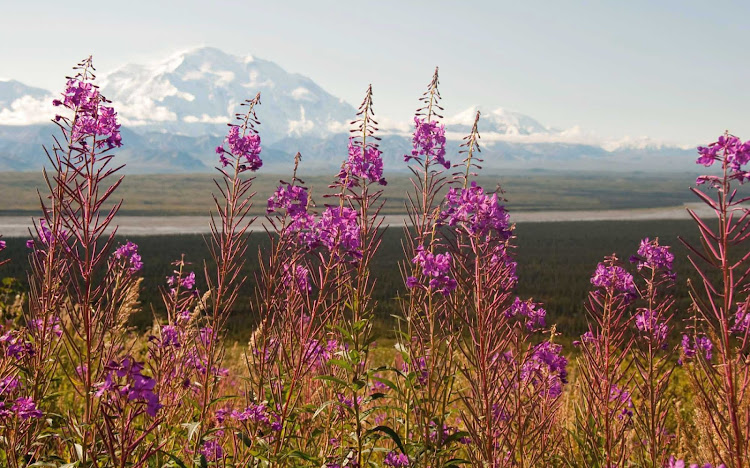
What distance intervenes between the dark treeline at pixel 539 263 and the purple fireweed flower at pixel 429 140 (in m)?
4.66

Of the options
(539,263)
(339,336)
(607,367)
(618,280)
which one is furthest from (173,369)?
(539,263)

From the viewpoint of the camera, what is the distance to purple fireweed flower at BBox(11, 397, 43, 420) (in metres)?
2.71

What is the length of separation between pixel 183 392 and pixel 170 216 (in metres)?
87.3

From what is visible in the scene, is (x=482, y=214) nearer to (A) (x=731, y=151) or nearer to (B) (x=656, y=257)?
(A) (x=731, y=151)

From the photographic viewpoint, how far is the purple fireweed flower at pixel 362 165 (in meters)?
3.51

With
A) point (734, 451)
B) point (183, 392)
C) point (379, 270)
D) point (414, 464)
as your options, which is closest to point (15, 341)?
point (183, 392)

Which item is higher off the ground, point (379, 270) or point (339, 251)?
point (339, 251)

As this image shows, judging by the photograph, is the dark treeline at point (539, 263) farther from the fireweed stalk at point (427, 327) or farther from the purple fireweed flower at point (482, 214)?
the purple fireweed flower at point (482, 214)

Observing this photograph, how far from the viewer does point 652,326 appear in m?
3.48

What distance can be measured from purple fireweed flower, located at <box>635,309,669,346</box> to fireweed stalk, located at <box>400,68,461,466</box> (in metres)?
1.07

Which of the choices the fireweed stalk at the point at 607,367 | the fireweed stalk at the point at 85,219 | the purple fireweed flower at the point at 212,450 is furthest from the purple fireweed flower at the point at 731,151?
the purple fireweed flower at the point at 212,450

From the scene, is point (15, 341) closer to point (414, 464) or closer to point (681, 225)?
point (414, 464)

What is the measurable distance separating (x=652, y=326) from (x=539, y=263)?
34.9 m

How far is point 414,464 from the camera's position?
3109mm
